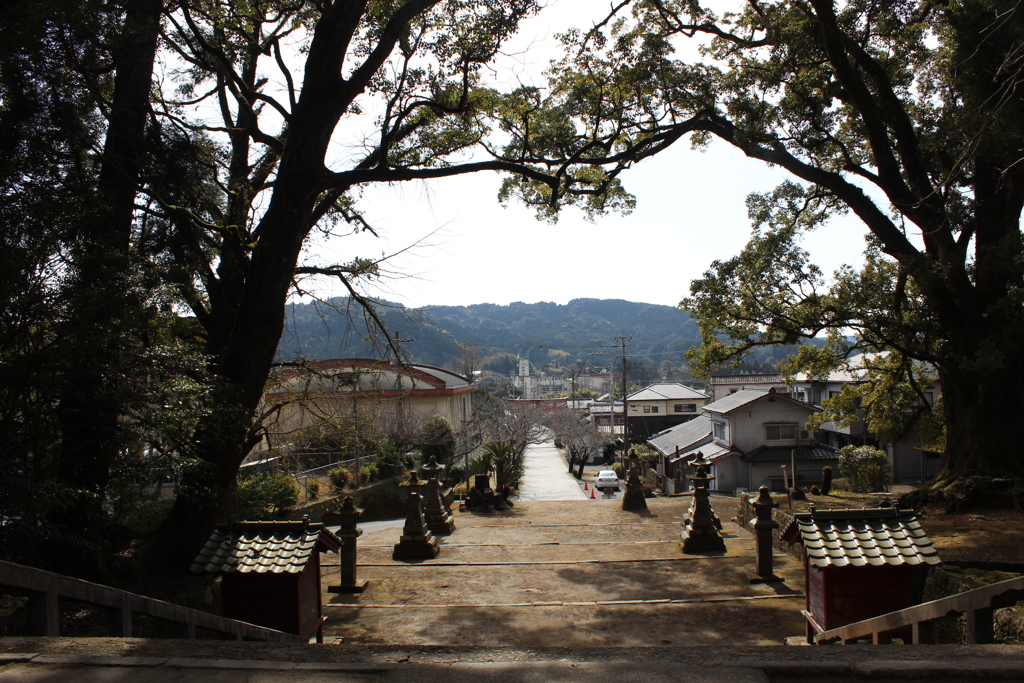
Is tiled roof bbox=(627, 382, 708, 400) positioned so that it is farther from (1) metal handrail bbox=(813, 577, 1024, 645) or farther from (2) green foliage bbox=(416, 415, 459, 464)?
(1) metal handrail bbox=(813, 577, 1024, 645)

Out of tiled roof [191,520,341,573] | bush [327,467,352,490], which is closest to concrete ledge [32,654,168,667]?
tiled roof [191,520,341,573]

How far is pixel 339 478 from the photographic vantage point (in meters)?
18.9

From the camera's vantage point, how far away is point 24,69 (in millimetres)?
6441

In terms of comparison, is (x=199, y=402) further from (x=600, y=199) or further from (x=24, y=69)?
(x=600, y=199)

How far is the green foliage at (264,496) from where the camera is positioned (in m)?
9.12

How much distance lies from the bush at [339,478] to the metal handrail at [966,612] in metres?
16.0

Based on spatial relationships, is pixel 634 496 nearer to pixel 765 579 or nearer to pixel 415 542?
pixel 415 542

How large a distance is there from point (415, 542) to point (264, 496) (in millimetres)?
2509

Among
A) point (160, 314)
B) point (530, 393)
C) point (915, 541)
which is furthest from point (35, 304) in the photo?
point (530, 393)

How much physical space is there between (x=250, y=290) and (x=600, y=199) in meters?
7.56

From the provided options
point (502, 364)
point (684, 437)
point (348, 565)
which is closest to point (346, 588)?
point (348, 565)

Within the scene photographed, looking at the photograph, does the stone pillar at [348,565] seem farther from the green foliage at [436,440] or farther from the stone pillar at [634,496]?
the green foliage at [436,440]

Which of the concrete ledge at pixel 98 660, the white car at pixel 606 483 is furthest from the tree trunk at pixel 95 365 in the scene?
the white car at pixel 606 483

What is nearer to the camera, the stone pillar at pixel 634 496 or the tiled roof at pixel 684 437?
the stone pillar at pixel 634 496
